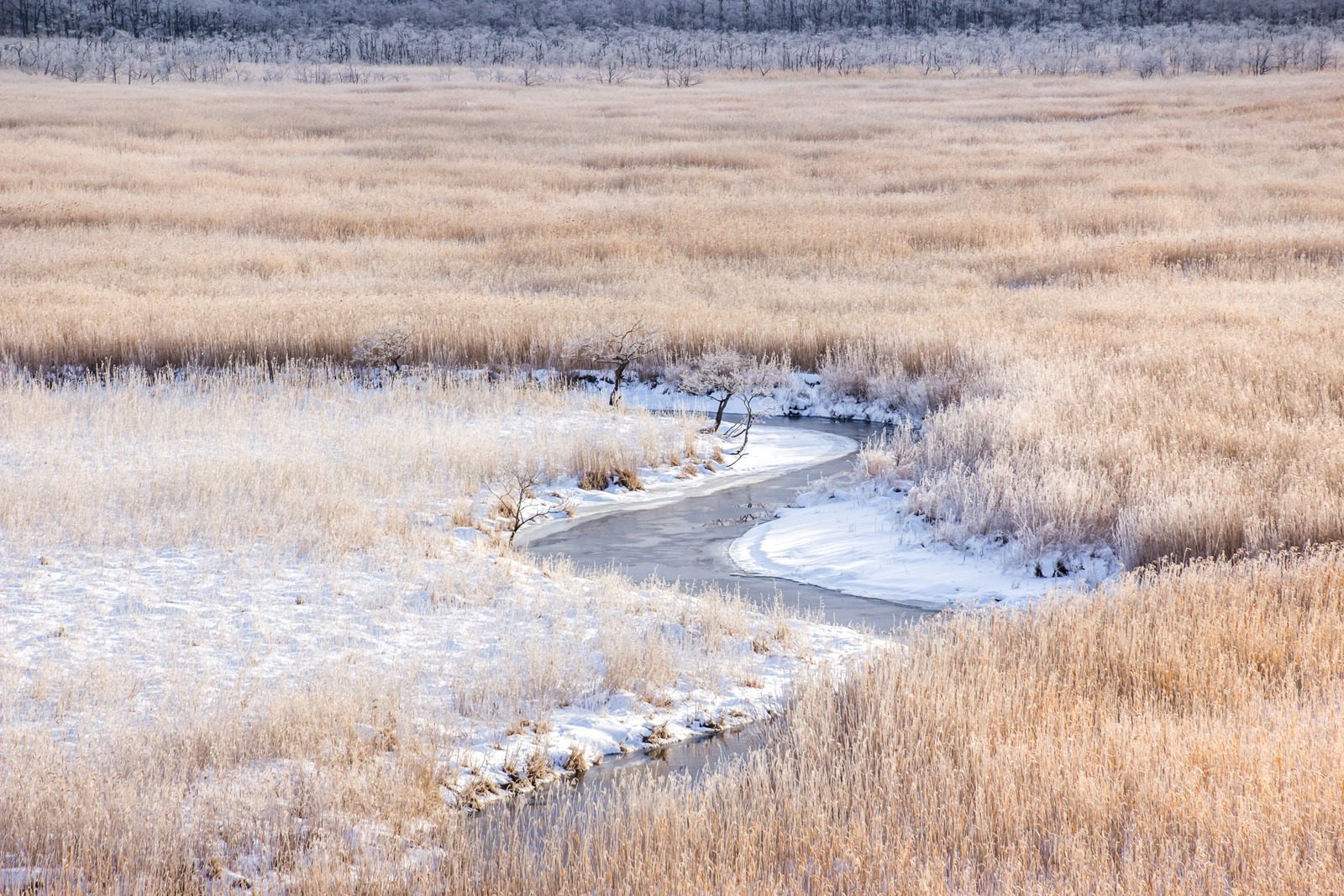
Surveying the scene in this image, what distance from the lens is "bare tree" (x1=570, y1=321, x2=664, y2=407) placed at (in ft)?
54.1

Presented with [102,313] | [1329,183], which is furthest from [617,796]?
[1329,183]

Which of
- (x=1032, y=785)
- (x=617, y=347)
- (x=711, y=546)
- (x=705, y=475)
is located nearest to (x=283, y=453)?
(x=705, y=475)

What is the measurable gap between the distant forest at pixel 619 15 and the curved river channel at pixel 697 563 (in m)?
100

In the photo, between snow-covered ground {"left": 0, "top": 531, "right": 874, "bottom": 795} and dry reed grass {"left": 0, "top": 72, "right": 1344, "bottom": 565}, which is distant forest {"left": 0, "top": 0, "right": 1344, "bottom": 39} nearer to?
dry reed grass {"left": 0, "top": 72, "right": 1344, "bottom": 565}

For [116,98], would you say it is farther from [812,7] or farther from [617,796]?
[812,7]

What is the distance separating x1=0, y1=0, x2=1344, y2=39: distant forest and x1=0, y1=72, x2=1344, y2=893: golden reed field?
6247cm

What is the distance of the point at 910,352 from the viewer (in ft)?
52.6

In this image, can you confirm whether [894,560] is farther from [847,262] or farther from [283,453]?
[847,262]

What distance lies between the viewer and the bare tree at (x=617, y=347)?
16484 mm

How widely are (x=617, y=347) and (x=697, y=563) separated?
6964mm

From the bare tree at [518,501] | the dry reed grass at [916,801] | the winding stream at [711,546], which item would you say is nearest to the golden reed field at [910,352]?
the dry reed grass at [916,801]

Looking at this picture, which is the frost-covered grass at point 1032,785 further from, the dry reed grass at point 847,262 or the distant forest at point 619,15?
the distant forest at point 619,15

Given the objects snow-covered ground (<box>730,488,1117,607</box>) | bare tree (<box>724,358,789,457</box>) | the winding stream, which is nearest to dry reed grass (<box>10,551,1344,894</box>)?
the winding stream

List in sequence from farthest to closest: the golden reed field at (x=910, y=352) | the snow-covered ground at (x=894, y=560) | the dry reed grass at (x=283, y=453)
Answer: the dry reed grass at (x=283, y=453)
the snow-covered ground at (x=894, y=560)
the golden reed field at (x=910, y=352)
